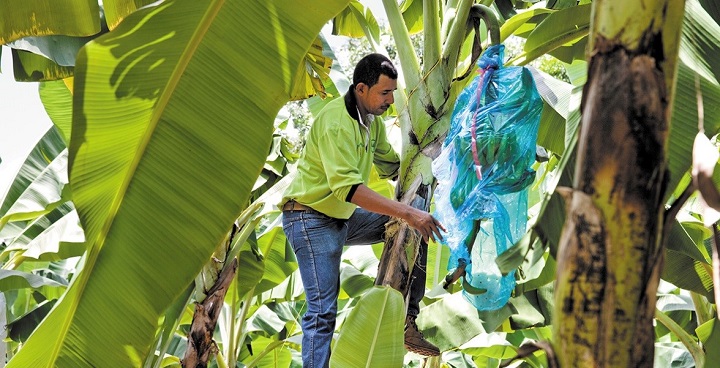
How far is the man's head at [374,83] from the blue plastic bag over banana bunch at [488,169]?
12.6 inches

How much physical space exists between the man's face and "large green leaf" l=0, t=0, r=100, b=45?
2.96 ft

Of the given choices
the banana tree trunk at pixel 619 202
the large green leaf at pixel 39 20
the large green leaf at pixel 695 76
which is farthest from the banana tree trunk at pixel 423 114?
the banana tree trunk at pixel 619 202

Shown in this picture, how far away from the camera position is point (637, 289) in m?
1.01

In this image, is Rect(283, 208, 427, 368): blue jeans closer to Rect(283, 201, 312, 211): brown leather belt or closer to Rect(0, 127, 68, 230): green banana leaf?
Rect(283, 201, 312, 211): brown leather belt

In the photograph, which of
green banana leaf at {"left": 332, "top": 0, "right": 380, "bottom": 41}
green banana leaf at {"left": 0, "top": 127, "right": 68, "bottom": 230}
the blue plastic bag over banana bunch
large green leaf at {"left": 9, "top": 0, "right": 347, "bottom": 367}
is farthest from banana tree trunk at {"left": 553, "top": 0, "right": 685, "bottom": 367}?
green banana leaf at {"left": 0, "top": 127, "right": 68, "bottom": 230}

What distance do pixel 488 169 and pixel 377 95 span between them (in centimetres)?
53

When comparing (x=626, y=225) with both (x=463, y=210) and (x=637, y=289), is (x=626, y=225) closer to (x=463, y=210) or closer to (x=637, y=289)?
(x=637, y=289)

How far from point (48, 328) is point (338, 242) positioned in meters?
1.27

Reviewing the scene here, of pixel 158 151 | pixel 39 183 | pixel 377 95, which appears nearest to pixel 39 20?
pixel 158 151

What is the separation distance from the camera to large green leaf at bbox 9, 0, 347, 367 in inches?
69.9

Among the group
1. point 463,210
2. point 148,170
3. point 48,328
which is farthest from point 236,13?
point 463,210

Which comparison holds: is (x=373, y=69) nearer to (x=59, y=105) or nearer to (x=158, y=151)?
(x=158, y=151)

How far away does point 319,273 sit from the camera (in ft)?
9.21

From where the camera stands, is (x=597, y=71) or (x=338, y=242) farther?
(x=338, y=242)
